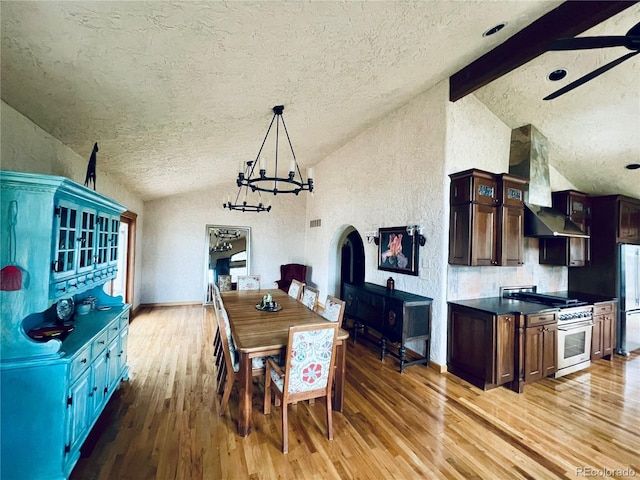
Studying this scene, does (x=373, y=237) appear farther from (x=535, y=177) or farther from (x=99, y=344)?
(x=99, y=344)

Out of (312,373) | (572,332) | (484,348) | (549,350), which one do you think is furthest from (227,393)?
(572,332)

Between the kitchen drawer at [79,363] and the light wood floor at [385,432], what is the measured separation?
0.64m

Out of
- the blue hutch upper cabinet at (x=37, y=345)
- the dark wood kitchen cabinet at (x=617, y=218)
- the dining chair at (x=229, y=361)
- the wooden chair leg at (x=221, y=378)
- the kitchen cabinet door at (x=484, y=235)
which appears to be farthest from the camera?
the dark wood kitchen cabinet at (x=617, y=218)

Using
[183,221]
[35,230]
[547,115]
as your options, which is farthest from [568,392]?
[183,221]

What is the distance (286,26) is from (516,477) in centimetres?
339

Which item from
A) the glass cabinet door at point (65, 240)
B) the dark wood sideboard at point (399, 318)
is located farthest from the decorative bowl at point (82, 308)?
the dark wood sideboard at point (399, 318)

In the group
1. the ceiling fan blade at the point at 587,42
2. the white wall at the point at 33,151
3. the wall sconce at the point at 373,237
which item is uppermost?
the ceiling fan blade at the point at 587,42

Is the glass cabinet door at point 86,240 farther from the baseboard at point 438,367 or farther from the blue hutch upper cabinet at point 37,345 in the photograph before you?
the baseboard at point 438,367

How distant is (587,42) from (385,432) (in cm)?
310

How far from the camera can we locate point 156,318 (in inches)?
219

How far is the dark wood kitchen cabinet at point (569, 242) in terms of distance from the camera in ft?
13.4

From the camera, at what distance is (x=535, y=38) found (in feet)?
8.74

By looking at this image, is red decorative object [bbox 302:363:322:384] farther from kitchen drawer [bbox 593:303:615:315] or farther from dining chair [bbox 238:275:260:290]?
kitchen drawer [bbox 593:303:615:315]

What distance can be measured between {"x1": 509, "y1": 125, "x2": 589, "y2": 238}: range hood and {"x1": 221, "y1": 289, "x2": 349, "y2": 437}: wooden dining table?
2946 mm
